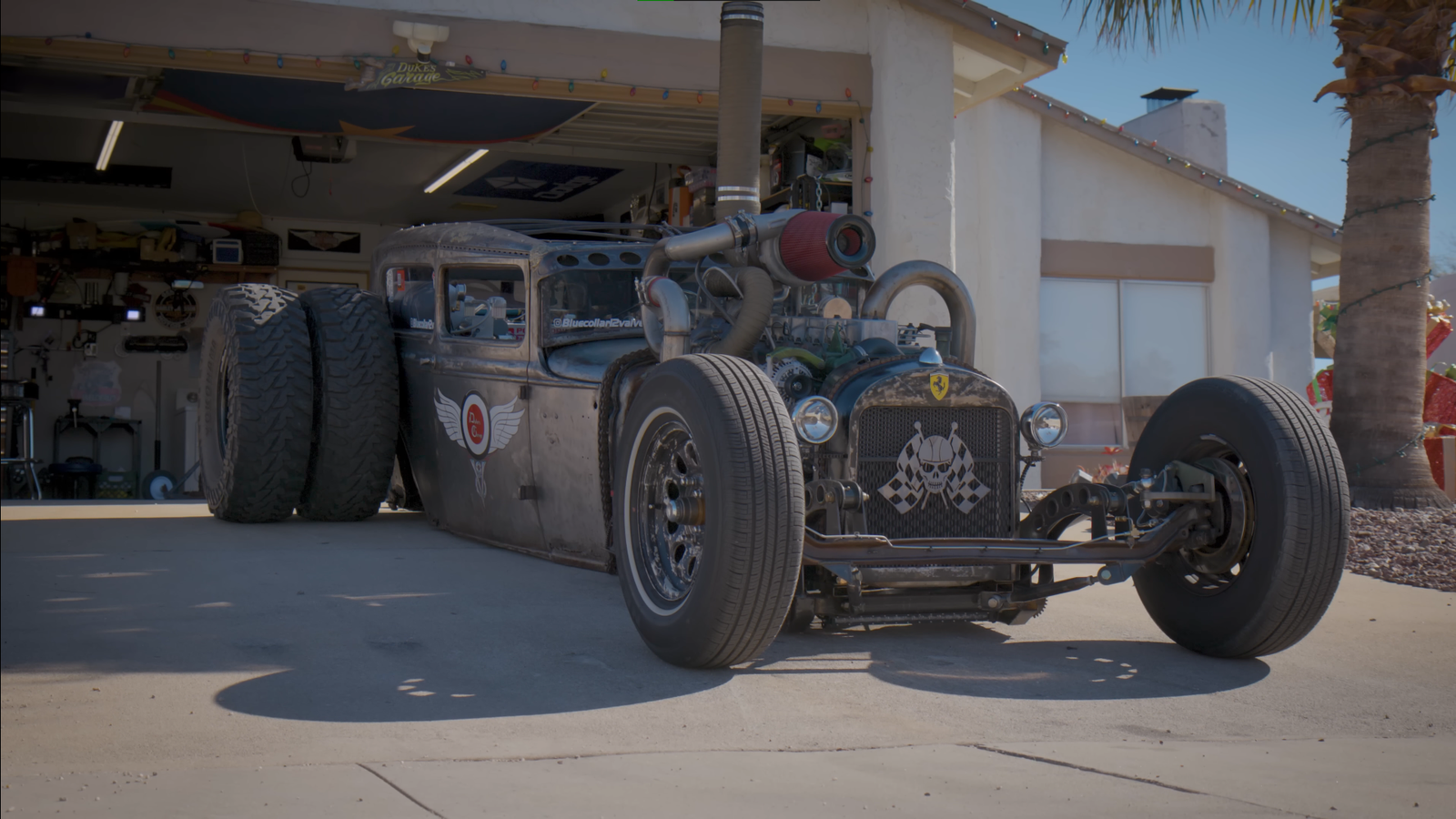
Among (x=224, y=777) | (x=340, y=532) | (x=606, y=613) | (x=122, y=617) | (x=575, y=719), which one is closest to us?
(x=224, y=777)

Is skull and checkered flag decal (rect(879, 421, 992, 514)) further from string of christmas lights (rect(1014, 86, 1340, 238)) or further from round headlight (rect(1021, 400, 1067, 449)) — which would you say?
string of christmas lights (rect(1014, 86, 1340, 238))

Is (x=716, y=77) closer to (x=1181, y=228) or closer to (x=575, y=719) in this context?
(x=1181, y=228)

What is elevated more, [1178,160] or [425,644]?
[1178,160]

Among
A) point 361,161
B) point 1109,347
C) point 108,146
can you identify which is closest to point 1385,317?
point 1109,347

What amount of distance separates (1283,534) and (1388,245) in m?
5.80

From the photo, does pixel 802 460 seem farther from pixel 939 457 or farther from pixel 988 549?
pixel 988 549

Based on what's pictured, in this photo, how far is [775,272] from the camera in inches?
213

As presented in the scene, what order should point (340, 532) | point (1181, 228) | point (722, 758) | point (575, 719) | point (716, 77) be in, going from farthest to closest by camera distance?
point (1181, 228) → point (716, 77) → point (340, 532) → point (575, 719) → point (722, 758)

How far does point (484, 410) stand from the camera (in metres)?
6.82

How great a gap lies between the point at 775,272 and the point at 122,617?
2.75 meters

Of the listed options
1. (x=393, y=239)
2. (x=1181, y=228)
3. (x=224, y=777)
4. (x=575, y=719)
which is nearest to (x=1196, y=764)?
(x=575, y=719)

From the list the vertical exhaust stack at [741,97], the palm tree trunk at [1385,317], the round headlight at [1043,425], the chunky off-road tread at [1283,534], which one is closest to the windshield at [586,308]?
the vertical exhaust stack at [741,97]

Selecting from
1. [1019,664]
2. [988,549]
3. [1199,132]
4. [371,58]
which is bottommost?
[1019,664]

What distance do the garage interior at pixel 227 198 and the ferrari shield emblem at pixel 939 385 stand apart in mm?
5866
